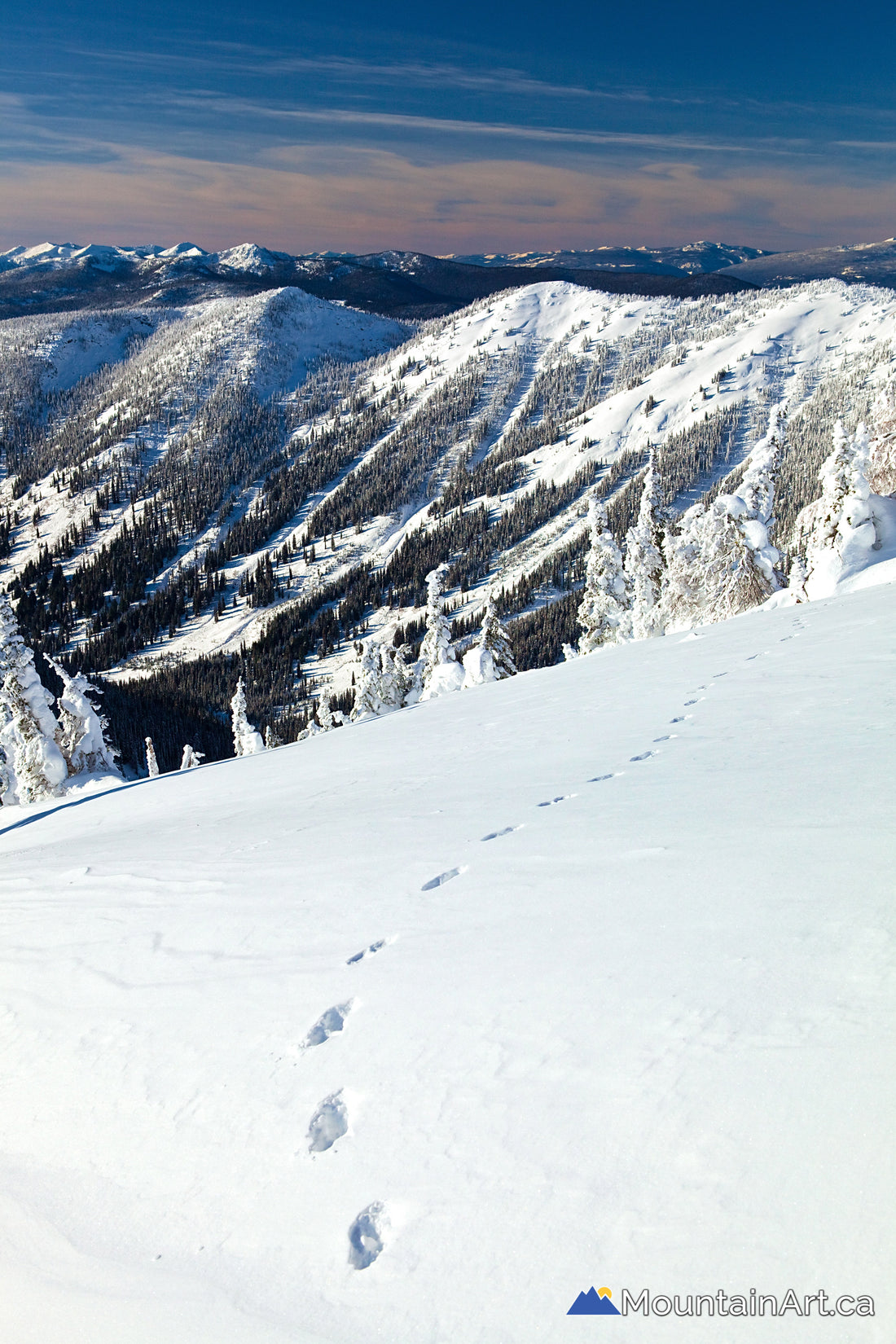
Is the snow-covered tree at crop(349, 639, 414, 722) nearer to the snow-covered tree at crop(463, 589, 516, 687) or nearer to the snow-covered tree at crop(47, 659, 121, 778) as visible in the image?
the snow-covered tree at crop(463, 589, 516, 687)

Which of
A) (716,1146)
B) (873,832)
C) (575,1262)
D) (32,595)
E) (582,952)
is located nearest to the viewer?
(575,1262)

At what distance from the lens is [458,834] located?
6.06m

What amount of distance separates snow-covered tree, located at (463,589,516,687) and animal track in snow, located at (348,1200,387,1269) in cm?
3141

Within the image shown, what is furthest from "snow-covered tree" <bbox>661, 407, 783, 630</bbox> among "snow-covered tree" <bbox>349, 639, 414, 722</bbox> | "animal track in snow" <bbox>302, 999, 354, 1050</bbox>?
"animal track in snow" <bbox>302, 999, 354, 1050</bbox>

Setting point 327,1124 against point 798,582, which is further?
point 798,582

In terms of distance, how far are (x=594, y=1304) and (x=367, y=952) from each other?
244cm

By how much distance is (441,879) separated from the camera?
5.12 meters

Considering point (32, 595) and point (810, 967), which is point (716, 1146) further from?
point (32, 595)

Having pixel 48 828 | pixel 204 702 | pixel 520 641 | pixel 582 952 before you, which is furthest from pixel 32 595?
pixel 582 952

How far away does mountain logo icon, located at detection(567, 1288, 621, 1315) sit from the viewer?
6.66ft

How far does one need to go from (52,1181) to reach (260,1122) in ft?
3.33

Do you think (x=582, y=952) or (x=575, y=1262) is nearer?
(x=575, y=1262)

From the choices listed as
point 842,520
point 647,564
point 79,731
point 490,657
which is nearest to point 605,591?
point 647,564

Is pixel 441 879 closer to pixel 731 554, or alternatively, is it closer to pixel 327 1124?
pixel 327 1124
